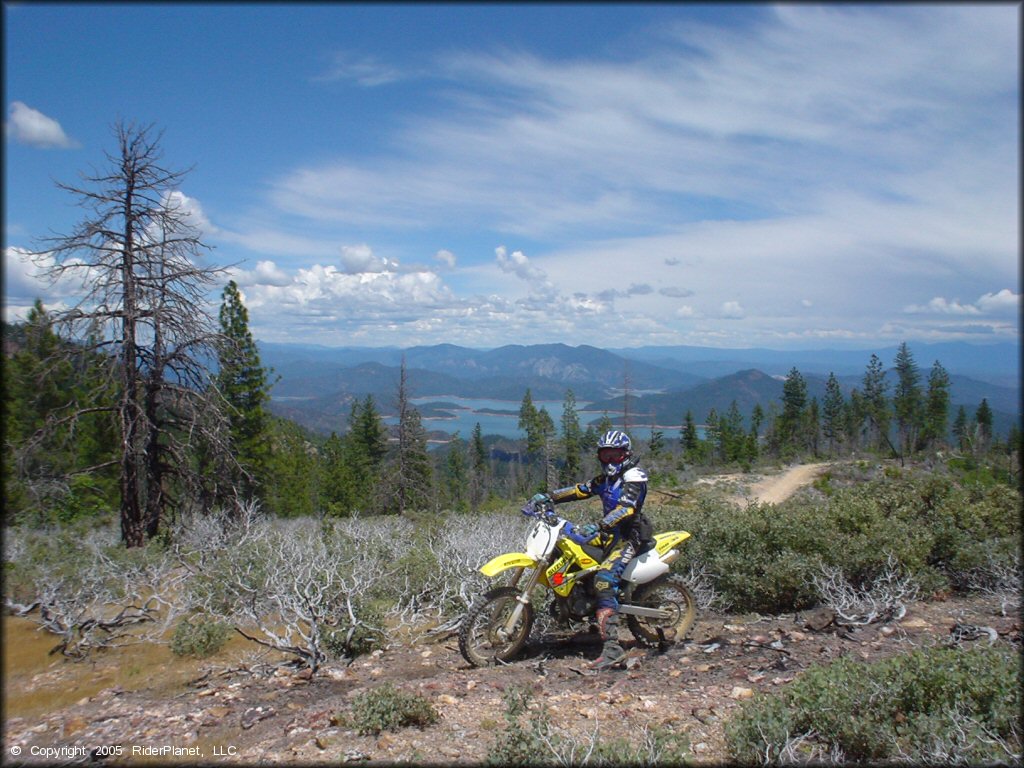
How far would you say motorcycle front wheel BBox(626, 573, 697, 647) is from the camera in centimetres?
604

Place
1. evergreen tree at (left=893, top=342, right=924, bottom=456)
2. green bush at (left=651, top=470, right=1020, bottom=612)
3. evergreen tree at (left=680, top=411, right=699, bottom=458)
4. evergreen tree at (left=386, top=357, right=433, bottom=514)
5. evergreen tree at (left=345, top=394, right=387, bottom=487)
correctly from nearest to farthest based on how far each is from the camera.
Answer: green bush at (left=651, top=470, right=1020, bottom=612) → evergreen tree at (left=386, top=357, right=433, bottom=514) → evergreen tree at (left=893, top=342, right=924, bottom=456) → evergreen tree at (left=345, top=394, right=387, bottom=487) → evergreen tree at (left=680, top=411, right=699, bottom=458)

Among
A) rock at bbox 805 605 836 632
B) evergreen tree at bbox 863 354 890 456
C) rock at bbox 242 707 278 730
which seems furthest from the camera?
evergreen tree at bbox 863 354 890 456

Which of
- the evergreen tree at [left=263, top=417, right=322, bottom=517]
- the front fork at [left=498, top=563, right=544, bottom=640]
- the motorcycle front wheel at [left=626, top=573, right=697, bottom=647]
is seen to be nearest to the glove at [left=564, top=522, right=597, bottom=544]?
the front fork at [left=498, top=563, right=544, bottom=640]

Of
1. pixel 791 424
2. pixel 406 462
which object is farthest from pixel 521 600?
pixel 791 424

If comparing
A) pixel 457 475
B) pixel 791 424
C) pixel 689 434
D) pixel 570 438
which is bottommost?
pixel 457 475

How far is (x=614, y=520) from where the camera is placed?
5.44 m

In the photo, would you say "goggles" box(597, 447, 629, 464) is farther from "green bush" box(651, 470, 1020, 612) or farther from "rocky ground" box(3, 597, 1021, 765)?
"green bush" box(651, 470, 1020, 612)

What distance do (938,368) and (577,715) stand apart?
117ft

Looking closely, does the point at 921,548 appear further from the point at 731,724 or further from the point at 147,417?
Answer: the point at 147,417

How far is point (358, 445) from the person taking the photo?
3728cm

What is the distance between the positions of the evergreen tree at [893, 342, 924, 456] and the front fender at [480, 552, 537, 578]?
31.4 m

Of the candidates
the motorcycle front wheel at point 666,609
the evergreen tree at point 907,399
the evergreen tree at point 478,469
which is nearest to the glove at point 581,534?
the motorcycle front wheel at point 666,609

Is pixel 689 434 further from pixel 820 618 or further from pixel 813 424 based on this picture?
pixel 820 618

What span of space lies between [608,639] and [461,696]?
147cm
